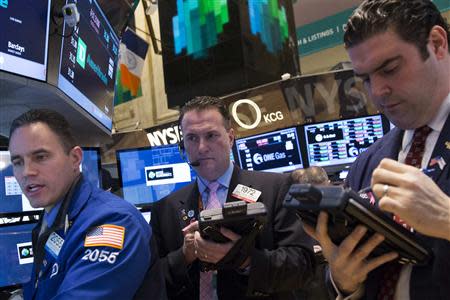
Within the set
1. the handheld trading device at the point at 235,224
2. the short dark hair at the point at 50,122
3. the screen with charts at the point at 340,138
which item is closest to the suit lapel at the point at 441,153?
the handheld trading device at the point at 235,224

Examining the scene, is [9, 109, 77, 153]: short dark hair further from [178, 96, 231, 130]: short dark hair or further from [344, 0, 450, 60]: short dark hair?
[344, 0, 450, 60]: short dark hair

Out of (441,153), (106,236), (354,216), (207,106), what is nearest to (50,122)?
(106,236)

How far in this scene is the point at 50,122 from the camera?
6.03 feet

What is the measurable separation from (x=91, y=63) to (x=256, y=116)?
2816 mm

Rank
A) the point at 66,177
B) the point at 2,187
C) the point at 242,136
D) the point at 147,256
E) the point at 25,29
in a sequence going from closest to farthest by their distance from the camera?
the point at 147,256, the point at 66,177, the point at 25,29, the point at 2,187, the point at 242,136

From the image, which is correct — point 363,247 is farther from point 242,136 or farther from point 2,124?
point 242,136

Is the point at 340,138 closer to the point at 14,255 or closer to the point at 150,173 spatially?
the point at 150,173

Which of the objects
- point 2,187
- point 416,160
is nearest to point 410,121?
point 416,160

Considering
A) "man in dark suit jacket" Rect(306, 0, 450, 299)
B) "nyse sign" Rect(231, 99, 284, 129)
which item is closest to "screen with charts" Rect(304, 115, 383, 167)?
"nyse sign" Rect(231, 99, 284, 129)

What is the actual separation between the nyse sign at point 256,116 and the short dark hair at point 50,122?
141 inches

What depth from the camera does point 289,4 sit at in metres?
6.73

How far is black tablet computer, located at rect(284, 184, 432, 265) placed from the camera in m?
0.94

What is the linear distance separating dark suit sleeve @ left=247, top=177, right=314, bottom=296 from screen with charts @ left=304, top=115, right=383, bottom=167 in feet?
9.58

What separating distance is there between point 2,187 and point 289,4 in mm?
5277
